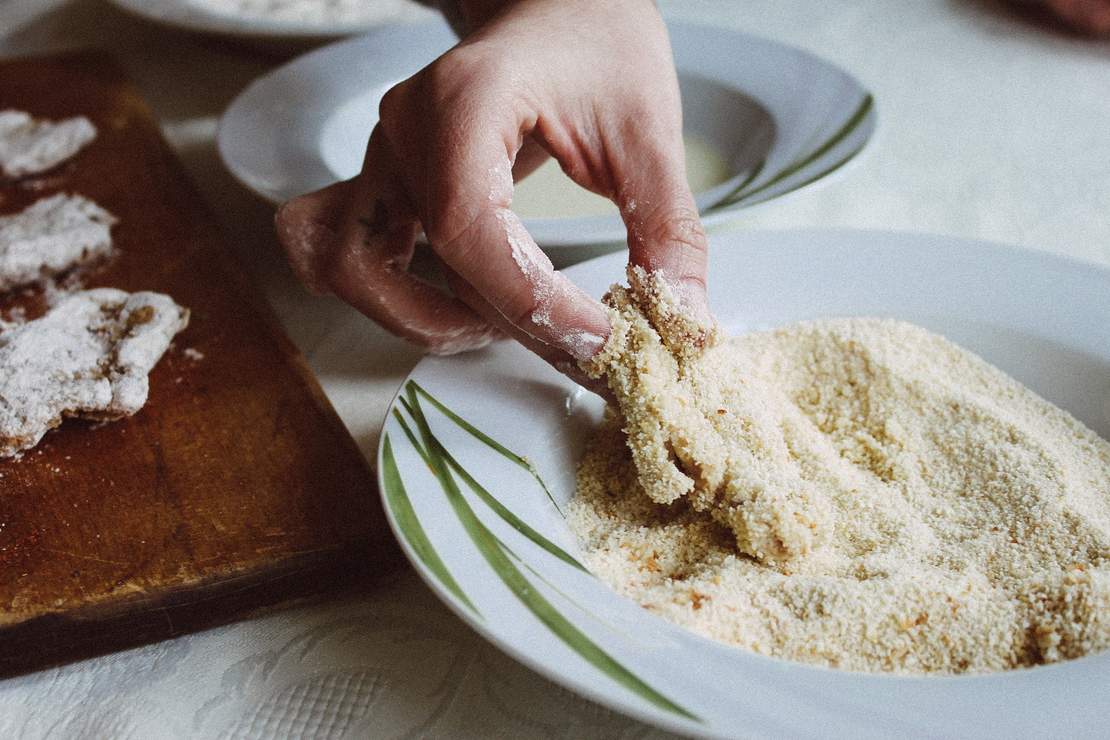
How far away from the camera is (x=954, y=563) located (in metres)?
0.55

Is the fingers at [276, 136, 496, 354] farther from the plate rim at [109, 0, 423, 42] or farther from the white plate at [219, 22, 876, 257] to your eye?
the plate rim at [109, 0, 423, 42]

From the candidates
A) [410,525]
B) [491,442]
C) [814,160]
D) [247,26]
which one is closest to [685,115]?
[814,160]

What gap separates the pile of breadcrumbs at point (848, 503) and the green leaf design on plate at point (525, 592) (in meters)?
0.06

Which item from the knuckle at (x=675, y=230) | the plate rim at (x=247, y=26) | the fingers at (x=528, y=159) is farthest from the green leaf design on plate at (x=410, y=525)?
the plate rim at (x=247, y=26)

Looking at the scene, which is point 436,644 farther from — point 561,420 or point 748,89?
point 748,89

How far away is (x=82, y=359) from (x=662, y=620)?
1.71 ft

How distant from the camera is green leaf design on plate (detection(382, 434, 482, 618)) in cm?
49

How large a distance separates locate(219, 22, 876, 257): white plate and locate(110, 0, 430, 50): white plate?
2.3 inches

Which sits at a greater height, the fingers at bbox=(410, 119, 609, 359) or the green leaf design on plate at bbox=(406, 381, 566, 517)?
the fingers at bbox=(410, 119, 609, 359)

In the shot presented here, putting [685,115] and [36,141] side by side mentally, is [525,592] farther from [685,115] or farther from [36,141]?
[36,141]

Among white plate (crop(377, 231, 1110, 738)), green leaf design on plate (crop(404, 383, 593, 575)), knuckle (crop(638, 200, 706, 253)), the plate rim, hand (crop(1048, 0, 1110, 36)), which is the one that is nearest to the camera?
white plate (crop(377, 231, 1110, 738))

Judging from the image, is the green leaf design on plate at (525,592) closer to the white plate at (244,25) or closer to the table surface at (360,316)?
the table surface at (360,316)

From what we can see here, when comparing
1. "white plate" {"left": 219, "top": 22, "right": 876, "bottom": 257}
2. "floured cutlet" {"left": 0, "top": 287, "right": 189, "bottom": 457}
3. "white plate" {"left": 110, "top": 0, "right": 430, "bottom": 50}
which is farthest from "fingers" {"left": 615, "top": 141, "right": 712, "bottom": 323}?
"white plate" {"left": 110, "top": 0, "right": 430, "bottom": 50}

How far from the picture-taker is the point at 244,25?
127 centimetres
